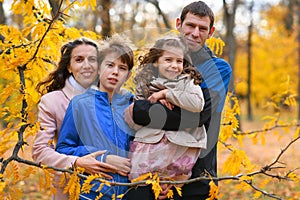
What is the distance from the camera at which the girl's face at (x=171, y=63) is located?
2.59m

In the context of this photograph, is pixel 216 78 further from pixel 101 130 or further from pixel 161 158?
pixel 101 130

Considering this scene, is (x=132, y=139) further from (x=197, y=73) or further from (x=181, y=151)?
(x=197, y=73)

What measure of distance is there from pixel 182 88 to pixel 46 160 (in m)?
0.94

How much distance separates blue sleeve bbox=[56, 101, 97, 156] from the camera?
264 centimetres

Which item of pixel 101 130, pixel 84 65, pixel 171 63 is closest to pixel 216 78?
pixel 171 63

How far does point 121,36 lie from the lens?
10.0 ft

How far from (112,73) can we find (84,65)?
1.09ft

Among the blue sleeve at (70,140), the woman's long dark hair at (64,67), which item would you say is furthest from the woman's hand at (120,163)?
the woman's long dark hair at (64,67)

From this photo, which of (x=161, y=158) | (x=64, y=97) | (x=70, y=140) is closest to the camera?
(x=161, y=158)

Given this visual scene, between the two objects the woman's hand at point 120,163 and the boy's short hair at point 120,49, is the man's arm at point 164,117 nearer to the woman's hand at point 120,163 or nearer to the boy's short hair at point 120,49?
the woman's hand at point 120,163

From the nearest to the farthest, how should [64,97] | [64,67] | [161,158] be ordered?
[161,158] < [64,97] < [64,67]

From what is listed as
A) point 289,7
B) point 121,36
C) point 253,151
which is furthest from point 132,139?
point 289,7

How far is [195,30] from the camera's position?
2.83 meters

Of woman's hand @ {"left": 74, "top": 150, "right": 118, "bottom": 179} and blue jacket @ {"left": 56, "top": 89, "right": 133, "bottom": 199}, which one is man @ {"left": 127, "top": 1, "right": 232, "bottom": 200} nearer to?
blue jacket @ {"left": 56, "top": 89, "right": 133, "bottom": 199}
